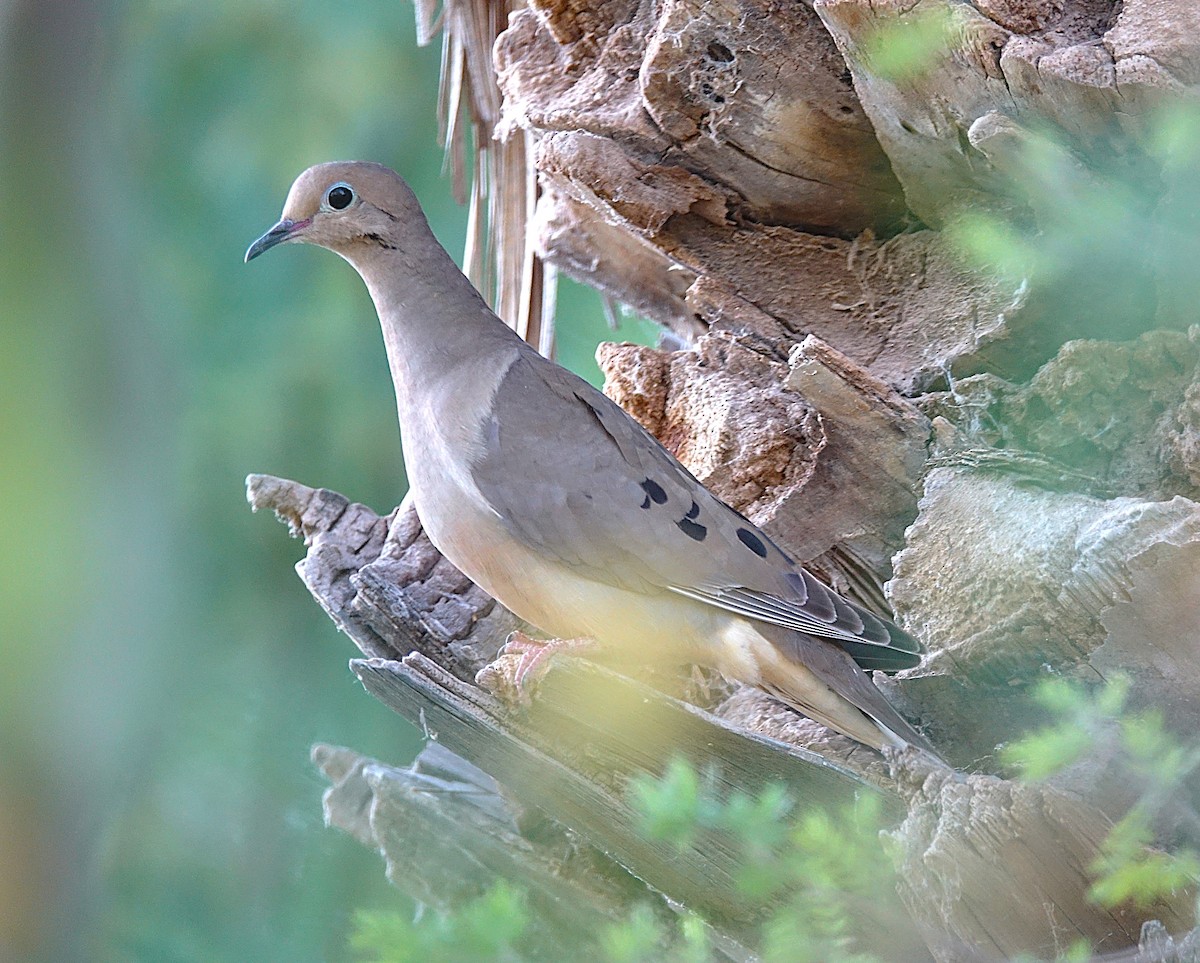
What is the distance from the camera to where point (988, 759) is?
1.29 m

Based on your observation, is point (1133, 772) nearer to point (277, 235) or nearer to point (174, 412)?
point (277, 235)

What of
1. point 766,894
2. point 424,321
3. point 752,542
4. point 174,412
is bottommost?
point 766,894

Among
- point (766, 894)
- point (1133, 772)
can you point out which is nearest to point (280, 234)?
point (766, 894)

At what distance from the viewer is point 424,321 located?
1.66 meters

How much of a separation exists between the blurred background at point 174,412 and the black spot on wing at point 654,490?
0.74 meters

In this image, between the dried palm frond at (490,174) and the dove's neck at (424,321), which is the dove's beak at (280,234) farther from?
the dried palm frond at (490,174)

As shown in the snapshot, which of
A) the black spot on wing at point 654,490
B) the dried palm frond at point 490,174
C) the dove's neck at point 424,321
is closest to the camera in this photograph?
the black spot on wing at point 654,490

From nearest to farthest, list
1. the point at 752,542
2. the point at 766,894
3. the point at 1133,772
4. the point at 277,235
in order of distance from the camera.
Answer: the point at 1133,772 → the point at 766,894 → the point at 752,542 → the point at 277,235

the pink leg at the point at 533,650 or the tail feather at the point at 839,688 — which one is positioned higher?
the pink leg at the point at 533,650

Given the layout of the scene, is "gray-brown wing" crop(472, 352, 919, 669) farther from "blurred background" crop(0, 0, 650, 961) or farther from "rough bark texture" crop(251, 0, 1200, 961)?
"blurred background" crop(0, 0, 650, 961)

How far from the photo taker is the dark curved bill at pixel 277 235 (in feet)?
5.22

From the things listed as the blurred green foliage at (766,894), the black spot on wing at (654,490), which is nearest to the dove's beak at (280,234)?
the black spot on wing at (654,490)

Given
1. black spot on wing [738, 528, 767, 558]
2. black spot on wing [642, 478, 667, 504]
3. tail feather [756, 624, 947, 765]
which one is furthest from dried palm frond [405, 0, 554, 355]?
tail feather [756, 624, 947, 765]

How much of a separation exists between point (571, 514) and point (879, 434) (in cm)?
39
